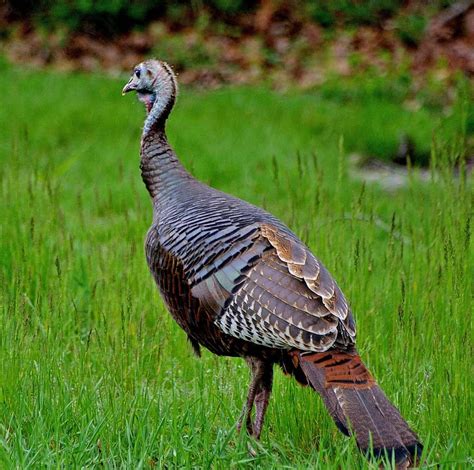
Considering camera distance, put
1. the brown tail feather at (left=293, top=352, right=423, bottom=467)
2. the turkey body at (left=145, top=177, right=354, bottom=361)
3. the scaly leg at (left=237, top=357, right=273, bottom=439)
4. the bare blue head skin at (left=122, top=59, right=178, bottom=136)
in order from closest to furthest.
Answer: the brown tail feather at (left=293, top=352, right=423, bottom=467) < the turkey body at (left=145, top=177, right=354, bottom=361) < the scaly leg at (left=237, top=357, right=273, bottom=439) < the bare blue head skin at (left=122, top=59, right=178, bottom=136)

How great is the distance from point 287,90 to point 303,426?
830 cm

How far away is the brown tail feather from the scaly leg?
1.07ft

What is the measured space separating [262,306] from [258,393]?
1.44ft

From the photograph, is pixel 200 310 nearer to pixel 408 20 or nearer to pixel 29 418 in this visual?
pixel 29 418

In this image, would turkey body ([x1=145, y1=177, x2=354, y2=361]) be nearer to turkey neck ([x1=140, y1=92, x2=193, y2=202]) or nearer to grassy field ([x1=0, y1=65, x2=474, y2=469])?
grassy field ([x1=0, y1=65, x2=474, y2=469])

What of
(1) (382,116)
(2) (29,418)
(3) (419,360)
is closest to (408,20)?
(1) (382,116)

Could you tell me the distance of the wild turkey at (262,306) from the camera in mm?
3418

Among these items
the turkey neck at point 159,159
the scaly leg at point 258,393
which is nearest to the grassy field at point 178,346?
the scaly leg at point 258,393

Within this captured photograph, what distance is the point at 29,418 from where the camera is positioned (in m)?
3.82

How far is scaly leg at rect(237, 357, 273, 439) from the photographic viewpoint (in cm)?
387

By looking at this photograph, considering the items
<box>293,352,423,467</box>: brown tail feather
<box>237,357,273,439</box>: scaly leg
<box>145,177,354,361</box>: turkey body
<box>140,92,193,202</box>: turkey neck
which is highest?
<box>140,92,193,202</box>: turkey neck

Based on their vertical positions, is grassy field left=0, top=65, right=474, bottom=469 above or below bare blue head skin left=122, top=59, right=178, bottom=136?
below

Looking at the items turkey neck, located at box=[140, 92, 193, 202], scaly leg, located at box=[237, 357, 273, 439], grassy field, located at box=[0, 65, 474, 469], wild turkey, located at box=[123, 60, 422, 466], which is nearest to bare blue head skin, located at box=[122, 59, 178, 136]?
turkey neck, located at box=[140, 92, 193, 202]

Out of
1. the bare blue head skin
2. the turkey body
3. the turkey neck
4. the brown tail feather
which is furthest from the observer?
the bare blue head skin
